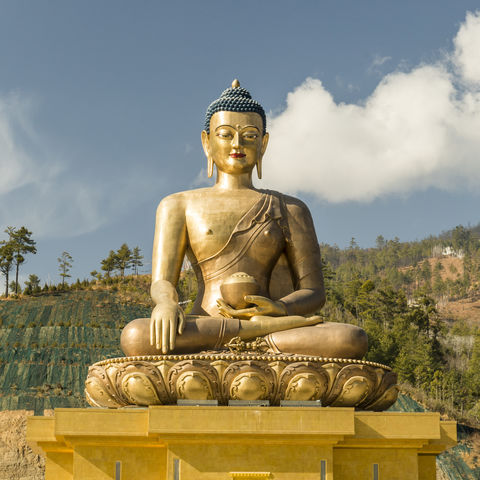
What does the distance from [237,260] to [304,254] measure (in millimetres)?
744

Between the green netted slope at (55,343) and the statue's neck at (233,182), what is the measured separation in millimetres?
18703

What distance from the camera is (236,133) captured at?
8.55 metres

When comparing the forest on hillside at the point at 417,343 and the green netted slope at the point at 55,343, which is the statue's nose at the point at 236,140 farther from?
the forest on hillside at the point at 417,343

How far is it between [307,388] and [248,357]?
0.56m

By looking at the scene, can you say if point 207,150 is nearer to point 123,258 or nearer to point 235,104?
point 235,104

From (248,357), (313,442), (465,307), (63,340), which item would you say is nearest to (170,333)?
(248,357)

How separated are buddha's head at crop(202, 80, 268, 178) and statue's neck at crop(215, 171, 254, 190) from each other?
1.9 inches

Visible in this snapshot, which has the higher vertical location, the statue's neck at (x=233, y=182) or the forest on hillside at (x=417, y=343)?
the forest on hillside at (x=417, y=343)

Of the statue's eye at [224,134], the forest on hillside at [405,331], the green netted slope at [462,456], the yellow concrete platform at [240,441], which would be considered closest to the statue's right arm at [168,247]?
the statue's eye at [224,134]

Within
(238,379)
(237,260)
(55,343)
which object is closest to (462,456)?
(55,343)

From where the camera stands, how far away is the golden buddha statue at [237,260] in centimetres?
711

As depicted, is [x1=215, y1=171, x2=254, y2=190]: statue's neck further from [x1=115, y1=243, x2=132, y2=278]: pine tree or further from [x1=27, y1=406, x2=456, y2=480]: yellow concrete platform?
[x1=115, y1=243, x2=132, y2=278]: pine tree

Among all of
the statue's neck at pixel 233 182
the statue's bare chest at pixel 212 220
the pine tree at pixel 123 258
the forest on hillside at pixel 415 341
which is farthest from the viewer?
the pine tree at pixel 123 258

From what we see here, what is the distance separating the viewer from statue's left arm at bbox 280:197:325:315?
8.21 m
